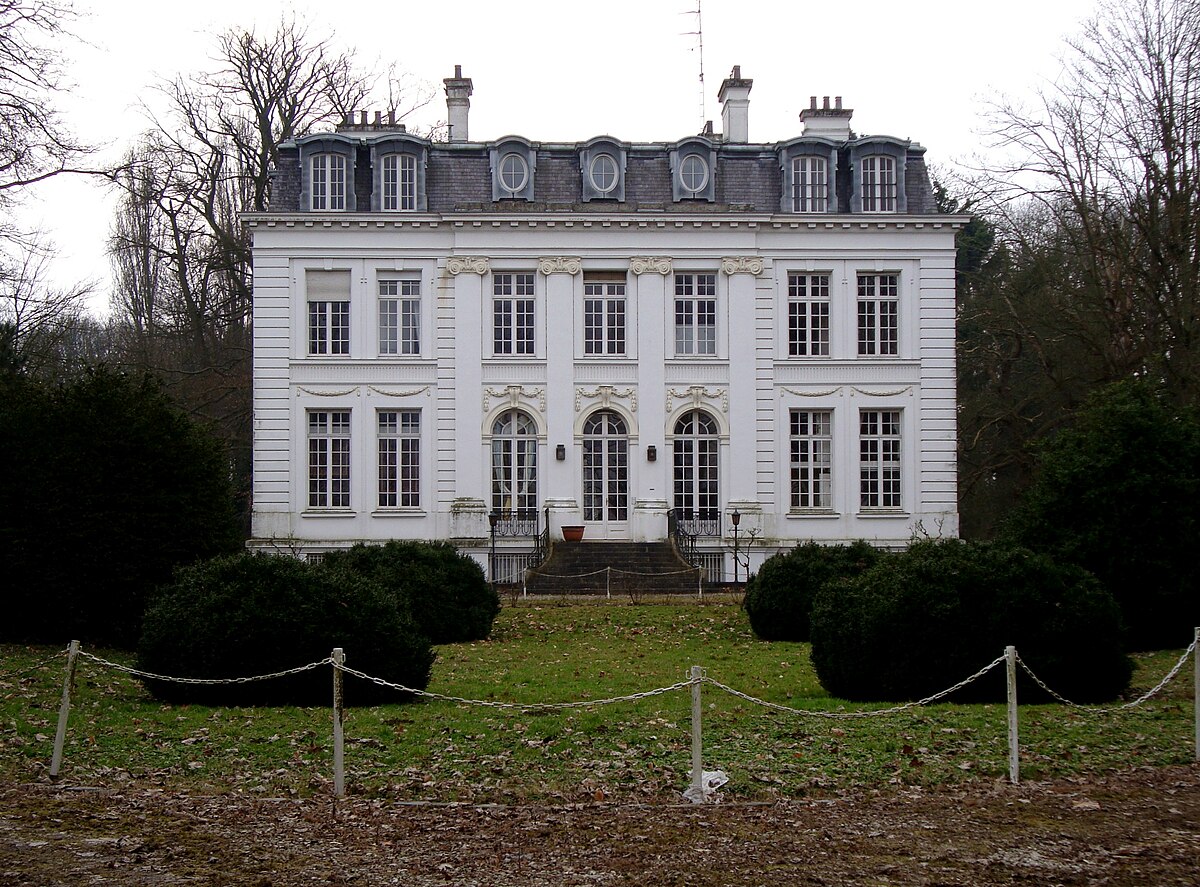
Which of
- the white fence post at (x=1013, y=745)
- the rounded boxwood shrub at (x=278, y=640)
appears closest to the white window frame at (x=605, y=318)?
the rounded boxwood shrub at (x=278, y=640)

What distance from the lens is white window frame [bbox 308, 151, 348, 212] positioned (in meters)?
32.5

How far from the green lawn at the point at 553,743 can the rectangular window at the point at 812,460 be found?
62.1 ft

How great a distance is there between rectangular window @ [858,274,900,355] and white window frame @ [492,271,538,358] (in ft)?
27.7

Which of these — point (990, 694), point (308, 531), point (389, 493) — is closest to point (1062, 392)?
point (389, 493)

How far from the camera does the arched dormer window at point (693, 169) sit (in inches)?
1296

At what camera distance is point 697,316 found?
3284cm

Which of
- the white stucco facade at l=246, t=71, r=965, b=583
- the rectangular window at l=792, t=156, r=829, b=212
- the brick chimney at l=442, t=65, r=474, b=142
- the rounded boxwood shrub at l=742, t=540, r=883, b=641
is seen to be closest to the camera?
the rounded boxwood shrub at l=742, t=540, r=883, b=641

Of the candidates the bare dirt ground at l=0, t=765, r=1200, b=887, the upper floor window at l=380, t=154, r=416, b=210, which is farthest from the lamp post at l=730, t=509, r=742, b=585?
the bare dirt ground at l=0, t=765, r=1200, b=887

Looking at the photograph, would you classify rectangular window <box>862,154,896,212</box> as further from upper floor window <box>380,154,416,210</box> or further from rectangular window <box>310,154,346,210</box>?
rectangular window <box>310,154,346,210</box>

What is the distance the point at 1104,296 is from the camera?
28.6m

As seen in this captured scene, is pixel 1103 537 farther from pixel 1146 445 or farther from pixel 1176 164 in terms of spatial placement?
pixel 1176 164

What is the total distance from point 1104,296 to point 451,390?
15581 millimetres

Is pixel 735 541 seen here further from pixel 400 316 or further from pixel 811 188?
pixel 400 316

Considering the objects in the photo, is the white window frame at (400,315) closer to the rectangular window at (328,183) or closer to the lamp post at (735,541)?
the rectangular window at (328,183)
